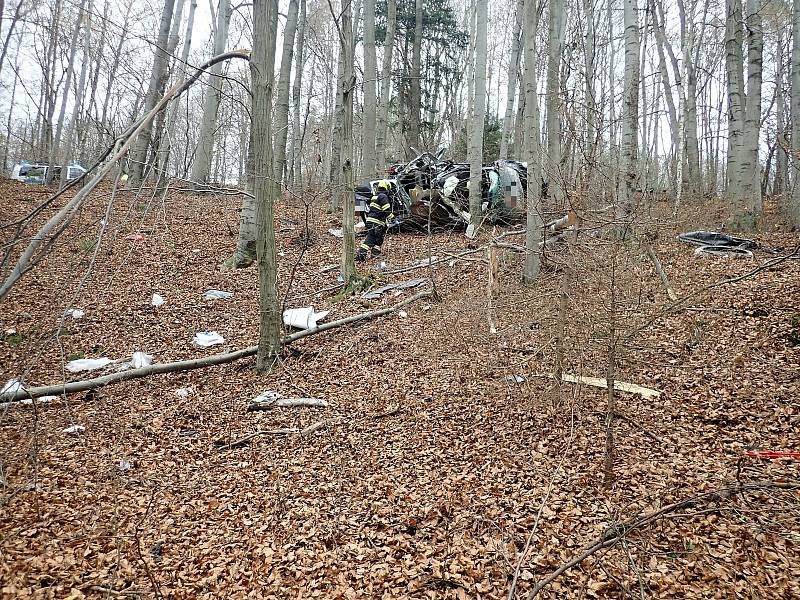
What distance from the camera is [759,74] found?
9148 millimetres

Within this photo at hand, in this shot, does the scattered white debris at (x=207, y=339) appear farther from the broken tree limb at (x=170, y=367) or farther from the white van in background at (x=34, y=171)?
the white van in background at (x=34, y=171)

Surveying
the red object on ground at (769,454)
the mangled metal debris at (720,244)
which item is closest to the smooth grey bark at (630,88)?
the mangled metal debris at (720,244)

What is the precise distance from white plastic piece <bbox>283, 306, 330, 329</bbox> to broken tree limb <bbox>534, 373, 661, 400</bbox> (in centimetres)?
348

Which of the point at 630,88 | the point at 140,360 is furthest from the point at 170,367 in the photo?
the point at 630,88

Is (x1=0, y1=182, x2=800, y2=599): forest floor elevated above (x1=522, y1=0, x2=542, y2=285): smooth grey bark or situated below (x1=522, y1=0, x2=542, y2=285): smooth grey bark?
below

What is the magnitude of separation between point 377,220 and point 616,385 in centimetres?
610

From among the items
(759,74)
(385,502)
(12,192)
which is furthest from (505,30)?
(385,502)

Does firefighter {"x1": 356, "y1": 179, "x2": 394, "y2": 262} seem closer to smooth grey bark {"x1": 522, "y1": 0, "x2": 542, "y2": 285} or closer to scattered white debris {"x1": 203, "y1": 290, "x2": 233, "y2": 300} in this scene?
scattered white debris {"x1": 203, "y1": 290, "x2": 233, "y2": 300}

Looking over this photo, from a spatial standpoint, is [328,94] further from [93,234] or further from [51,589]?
[51,589]

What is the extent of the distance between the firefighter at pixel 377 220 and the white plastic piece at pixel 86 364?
199 inches

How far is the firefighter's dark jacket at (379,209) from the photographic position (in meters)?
9.56

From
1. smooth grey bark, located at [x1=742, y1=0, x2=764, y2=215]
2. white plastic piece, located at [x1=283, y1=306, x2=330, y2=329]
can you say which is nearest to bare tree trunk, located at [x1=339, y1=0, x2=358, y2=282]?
white plastic piece, located at [x1=283, y1=306, x2=330, y2=329]

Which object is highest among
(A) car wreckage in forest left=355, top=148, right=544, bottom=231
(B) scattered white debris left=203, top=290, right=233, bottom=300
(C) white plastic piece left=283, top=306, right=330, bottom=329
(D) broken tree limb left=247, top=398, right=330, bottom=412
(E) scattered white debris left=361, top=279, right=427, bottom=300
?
(A) car wreckage in forest left=355, top=148, right=544, bottom=231

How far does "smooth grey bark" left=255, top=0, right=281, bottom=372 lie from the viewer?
5488 millimetres
